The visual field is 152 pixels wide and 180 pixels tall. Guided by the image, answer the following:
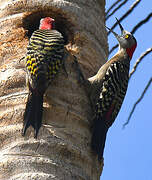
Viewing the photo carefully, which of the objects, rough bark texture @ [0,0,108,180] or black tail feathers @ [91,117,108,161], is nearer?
rough bark texture @ [0,0,108,180]

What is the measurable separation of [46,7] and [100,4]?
2.10ft

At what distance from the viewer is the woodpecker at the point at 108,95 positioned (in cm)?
268

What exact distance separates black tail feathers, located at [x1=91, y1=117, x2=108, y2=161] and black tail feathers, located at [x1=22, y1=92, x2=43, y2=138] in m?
0.35

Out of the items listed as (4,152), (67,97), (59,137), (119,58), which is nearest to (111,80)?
(119,58)

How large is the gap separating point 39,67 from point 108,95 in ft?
2.43

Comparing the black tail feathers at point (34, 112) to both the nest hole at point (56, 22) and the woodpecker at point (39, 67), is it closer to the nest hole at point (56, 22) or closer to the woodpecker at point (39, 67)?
the woodpecker at point (39, 67)

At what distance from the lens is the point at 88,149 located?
8.25ft

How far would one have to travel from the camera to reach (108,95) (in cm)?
327

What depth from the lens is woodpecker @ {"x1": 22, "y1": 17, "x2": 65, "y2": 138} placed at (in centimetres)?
247

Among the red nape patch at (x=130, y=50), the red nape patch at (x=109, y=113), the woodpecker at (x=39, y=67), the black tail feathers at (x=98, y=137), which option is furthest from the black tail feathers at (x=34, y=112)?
the red nape patch at (x=130, y=50)

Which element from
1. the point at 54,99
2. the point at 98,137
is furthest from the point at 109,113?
the point at 54,99

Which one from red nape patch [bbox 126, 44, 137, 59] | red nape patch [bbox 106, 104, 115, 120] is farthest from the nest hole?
red nape patch [bbox 126, 44, 137, 59]

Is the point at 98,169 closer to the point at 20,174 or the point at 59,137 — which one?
the point at 59,137

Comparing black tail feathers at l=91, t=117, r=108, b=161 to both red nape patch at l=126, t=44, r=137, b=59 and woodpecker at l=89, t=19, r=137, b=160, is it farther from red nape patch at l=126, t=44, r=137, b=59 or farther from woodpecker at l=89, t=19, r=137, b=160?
red nape patch at l=126, t=44, r=137, b=59
